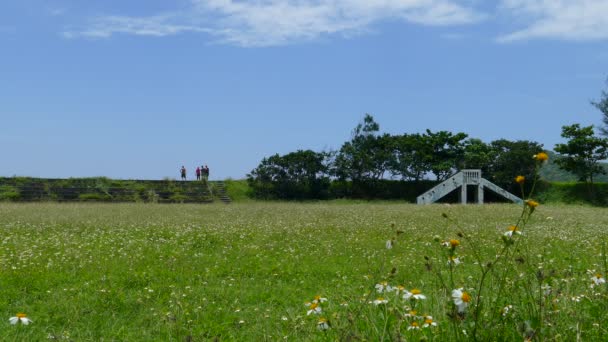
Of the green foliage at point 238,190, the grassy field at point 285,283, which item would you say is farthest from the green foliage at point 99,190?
the grassy field at point 285,283

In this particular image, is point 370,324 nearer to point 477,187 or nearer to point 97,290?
point 97,290

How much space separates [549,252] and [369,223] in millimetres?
8435

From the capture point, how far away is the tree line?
1799 inches

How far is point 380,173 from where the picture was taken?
153ft

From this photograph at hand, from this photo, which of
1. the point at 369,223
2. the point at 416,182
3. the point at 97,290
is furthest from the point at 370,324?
the point at 416,182

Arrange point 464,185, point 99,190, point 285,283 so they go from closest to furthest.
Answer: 1. point 285,283
2. point 464,185
3. point 99,190

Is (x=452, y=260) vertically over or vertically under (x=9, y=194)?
over

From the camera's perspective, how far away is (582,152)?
44.1 meters

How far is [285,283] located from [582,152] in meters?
42.1

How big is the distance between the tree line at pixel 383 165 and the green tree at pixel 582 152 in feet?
0.56

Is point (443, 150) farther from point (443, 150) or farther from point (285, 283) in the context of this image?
point (285, 283)

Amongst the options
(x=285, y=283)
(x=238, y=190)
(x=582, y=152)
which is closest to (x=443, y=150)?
(x=582, y=152)

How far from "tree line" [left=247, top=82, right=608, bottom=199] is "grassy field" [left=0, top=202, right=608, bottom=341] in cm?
2813

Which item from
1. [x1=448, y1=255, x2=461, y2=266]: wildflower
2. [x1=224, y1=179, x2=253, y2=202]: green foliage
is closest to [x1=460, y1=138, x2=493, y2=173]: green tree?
[x1=224, y1=179, x2=253, y2=202]: green foliage
